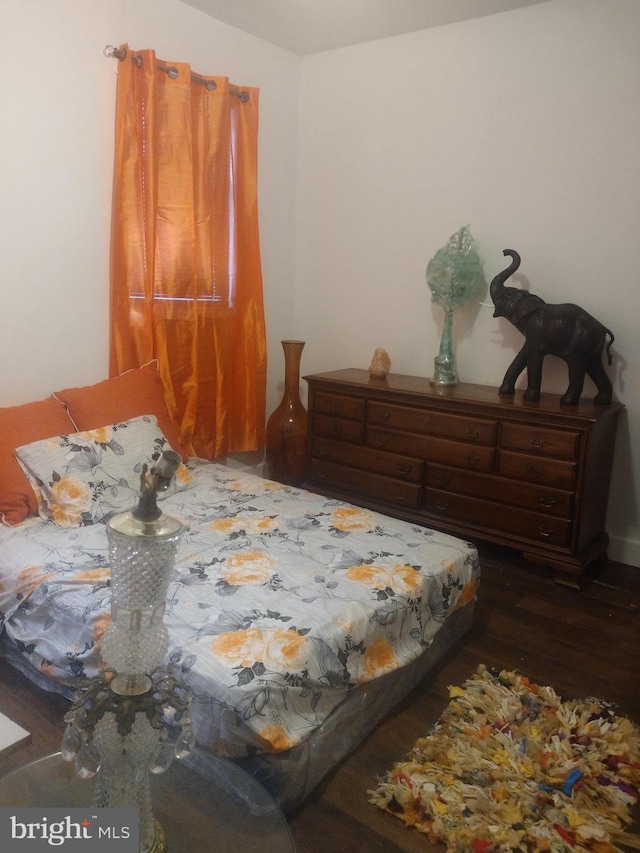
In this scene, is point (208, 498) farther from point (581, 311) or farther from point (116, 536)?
point (581, 311)

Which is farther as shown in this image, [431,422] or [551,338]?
[431,422]

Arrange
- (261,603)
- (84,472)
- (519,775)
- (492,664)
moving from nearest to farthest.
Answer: (519,775)
(261,603)
(492,664)
(84,472)

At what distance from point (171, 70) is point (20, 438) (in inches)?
69.3

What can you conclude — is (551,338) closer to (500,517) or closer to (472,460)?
(472,460)

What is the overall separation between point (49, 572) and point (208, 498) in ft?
2.46

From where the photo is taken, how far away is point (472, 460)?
290 cm

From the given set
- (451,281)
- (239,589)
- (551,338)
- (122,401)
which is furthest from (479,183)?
(239,589)

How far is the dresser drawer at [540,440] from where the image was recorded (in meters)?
2.62

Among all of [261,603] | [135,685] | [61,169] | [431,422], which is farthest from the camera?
[431,422]

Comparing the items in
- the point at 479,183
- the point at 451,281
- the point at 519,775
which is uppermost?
the point at 479,183

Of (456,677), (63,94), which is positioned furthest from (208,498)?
(63,94)

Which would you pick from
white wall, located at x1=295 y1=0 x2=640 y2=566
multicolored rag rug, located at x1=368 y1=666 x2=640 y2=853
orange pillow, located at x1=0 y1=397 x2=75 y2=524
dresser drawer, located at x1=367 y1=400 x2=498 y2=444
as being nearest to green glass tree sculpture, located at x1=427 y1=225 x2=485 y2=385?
white wall, located at x1=295 y1=0 x2=640 y2=566

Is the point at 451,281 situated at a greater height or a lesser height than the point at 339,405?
greater

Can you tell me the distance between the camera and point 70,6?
254cm
